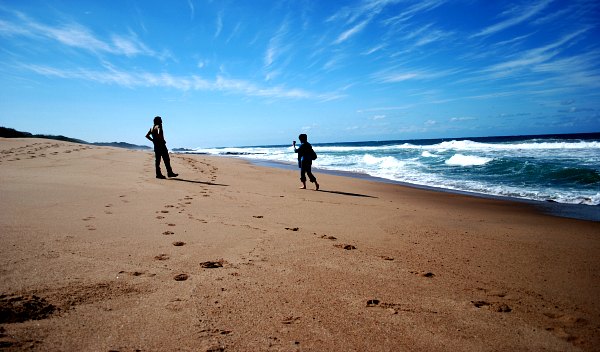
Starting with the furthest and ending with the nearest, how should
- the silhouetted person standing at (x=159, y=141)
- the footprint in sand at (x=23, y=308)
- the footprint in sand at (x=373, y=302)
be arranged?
the silhouetted person standing at (x=159, y=141) < the footprint in sand at (x=373, y=302) < the footprint in sand at (x=23, y=308)

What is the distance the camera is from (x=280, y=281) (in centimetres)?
279

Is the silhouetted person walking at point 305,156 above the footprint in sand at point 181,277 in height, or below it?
above

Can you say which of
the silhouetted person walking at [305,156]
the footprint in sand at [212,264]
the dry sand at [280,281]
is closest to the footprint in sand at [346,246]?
the dry sand at [280,281]

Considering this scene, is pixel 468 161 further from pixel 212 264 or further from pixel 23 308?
pixel 23 308

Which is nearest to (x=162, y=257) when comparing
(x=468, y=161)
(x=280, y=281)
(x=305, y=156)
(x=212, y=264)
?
(x=212, y=264)

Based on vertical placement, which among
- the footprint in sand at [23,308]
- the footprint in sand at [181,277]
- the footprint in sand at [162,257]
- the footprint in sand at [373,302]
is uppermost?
the footprint in sand at [23,308]

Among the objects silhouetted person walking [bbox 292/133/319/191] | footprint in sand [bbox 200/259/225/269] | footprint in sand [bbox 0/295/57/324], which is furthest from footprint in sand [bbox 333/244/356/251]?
silhouetted person walking [bbox 292/133/319/191]

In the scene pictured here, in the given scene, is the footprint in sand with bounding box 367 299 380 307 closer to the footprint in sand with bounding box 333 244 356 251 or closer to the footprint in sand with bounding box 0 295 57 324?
the footprint in sand with bounding box 333 244 356 251

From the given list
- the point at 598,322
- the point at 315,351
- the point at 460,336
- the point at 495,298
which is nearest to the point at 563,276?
the point at 598,322

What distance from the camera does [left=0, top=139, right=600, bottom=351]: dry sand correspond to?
2.00 metres

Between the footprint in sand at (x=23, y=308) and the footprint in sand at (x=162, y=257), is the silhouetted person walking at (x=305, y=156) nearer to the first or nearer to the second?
the footprint in sand at (x=162, y=257)

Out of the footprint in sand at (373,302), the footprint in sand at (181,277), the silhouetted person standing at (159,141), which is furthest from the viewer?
the silhouetted person standing at (159,141)

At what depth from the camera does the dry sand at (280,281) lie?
6.57ft

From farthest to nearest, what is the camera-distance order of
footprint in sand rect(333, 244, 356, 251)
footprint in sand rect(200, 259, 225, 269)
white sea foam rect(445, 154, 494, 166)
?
white sea foam rect(445, 154, 494, 166) < footprint in sand rect(333, 244, 356, 251) < footprint in sand rect(200, 259, 225, 269)
